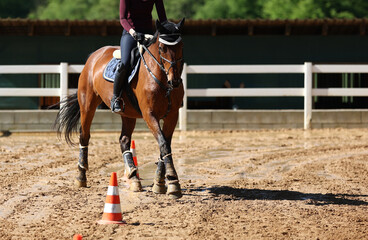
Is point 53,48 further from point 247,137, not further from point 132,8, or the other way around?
point 132,8

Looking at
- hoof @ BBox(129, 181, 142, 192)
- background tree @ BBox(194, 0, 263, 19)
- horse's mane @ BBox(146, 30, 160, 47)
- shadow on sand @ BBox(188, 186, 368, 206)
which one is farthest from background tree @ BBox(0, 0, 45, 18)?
shadow on sand @ BBox(188, 186, 368, 206)

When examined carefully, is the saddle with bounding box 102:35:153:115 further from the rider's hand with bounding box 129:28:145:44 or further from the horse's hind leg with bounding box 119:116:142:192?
the horse's hind leg with bounding box 119:116:142:192

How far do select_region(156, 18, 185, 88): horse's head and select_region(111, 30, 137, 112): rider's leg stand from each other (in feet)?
2.74

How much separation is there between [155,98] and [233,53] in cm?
1304

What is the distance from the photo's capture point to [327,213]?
19.3 ft

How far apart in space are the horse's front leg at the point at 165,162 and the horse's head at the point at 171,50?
0.62 meters

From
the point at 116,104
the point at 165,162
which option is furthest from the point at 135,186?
the point at 116,104

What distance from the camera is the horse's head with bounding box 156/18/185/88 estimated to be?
6508 mm

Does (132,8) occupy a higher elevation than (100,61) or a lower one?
higher

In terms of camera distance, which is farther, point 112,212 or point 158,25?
point 158,25

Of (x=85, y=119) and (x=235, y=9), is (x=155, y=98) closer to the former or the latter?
(x=85, y=119)

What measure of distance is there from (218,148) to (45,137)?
5.06 metres

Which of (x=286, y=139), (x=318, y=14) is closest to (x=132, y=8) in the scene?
(x=286, y=139)

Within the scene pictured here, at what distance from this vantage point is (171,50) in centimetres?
658
